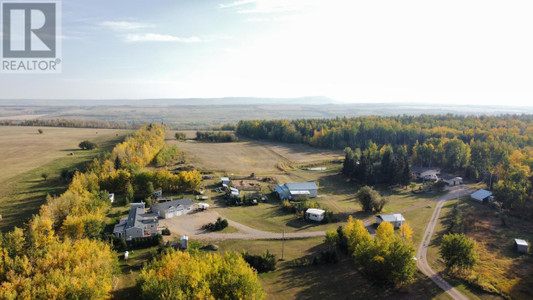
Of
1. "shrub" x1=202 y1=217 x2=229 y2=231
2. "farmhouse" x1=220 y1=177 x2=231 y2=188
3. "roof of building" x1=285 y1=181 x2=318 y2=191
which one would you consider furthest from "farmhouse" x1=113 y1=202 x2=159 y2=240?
"roof of building" x1=285 y1=181 x2=318 y2=191

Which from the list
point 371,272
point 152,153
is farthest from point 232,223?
point 152,153

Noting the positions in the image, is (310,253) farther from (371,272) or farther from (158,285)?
(158,285)

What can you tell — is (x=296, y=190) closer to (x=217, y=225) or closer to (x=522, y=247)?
(x=217, y=225)

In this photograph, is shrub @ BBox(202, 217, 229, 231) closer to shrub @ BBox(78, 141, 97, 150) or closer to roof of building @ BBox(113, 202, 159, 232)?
roof of building @ BBox(113, 202, 159, 232)

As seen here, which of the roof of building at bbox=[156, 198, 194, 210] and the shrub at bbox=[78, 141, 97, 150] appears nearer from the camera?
the roof of building at bbox=[156, 198, 194, 210]

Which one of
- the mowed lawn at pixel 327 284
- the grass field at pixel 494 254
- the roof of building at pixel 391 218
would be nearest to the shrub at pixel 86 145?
the mowed lawn at pixel 327 284

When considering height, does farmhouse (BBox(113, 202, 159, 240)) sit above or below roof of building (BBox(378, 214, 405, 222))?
below
